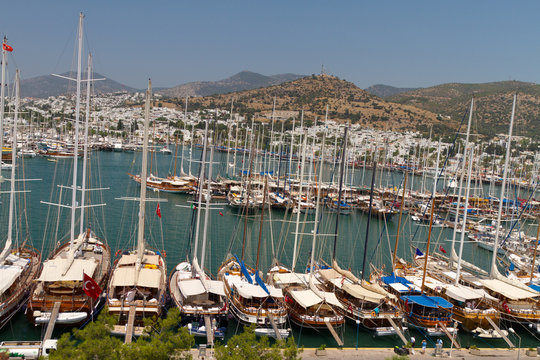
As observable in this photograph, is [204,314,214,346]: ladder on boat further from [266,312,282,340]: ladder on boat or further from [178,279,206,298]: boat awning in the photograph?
[266,312,282,340]: ladder on boat

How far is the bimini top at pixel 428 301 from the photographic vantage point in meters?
22.3

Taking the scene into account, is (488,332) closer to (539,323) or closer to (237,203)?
(539,323)

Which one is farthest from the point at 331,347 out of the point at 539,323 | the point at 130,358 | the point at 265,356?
the point at 539,323

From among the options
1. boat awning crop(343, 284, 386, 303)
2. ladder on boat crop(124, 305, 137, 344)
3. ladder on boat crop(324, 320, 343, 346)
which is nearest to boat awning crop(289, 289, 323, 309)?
ladder on boat crop(324, 320, 343, 346)

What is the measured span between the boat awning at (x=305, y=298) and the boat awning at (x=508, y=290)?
10.9 metres

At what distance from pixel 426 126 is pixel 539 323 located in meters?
165

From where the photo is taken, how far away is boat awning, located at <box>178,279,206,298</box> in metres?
20.3

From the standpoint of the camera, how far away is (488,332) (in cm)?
2231

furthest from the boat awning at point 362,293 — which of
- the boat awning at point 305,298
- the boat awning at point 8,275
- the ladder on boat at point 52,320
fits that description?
the boat awning at point 8,275

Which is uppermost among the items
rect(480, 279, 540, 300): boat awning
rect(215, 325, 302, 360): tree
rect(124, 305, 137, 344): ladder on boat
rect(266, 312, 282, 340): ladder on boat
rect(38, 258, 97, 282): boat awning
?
rect(215, 325, 302, 360): tree

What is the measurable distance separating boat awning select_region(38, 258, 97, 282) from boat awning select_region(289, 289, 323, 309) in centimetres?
1022

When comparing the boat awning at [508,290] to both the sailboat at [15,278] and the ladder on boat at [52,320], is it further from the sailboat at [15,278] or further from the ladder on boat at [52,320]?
the sailboat at [15,278]

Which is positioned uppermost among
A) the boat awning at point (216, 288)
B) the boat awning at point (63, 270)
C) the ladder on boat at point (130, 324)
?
the boat awning at point (63, 270)

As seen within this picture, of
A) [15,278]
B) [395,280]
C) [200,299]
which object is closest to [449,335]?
[395,280]
